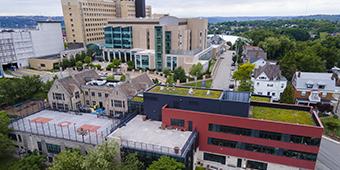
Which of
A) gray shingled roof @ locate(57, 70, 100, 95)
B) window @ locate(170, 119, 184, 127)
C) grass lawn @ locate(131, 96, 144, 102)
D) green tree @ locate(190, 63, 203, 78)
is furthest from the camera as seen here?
green tree @ locate(190, 63, 203, 78)

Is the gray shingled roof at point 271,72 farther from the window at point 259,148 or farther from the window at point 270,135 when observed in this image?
the window at point 259,148

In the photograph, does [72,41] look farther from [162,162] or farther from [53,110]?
[162,162]

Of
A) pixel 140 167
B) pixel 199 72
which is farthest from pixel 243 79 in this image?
pixel 140 167

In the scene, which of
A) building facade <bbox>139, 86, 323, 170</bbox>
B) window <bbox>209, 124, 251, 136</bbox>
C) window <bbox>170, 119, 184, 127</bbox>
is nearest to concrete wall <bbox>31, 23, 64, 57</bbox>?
building facade <bbox>139, 86, 323, 170</bbox>

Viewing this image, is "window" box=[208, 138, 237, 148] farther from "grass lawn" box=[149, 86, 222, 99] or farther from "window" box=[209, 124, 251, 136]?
"grass lawn" box=[149, 86, 222, 99]

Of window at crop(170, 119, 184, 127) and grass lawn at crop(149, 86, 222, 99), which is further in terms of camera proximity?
grass lawn at crop(149, 86, 222, 99)

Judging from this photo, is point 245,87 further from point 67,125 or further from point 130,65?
point 130,65

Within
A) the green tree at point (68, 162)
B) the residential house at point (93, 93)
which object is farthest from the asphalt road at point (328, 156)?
the green tree at point (68, 162)
